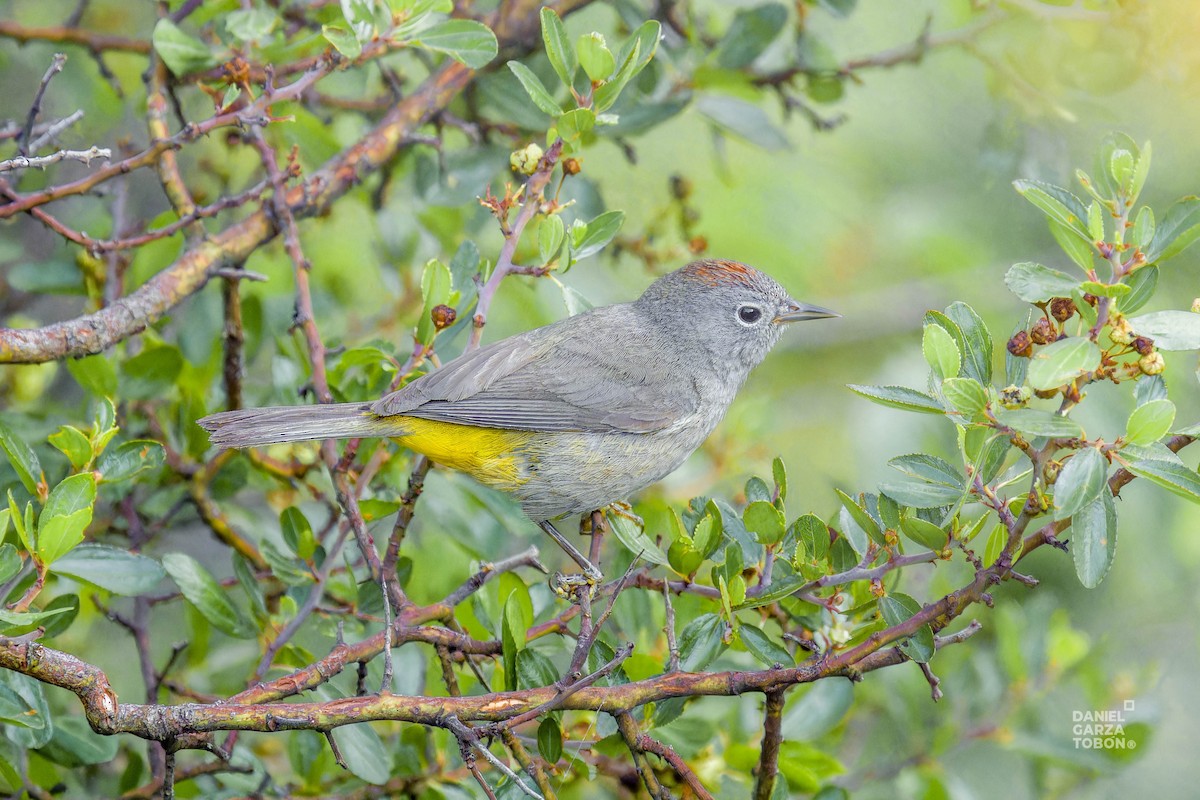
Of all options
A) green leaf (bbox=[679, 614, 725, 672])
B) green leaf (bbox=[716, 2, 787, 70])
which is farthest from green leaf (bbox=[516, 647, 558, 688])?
green leaf (bbox=[716, 2, 787, 70])

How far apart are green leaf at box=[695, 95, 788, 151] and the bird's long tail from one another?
71.7 inches

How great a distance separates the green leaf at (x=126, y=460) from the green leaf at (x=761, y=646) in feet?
5.04

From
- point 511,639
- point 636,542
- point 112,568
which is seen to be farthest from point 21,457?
point 636,542

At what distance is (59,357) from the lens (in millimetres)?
2695

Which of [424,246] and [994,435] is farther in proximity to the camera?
[424,246]

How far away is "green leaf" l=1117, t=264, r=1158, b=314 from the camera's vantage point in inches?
82.0

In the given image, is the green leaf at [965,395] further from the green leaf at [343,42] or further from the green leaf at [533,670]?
the green leaf at [343,42]

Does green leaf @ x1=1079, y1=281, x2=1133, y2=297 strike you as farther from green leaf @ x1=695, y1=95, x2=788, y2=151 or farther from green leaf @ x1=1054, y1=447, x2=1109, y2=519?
green leaf @ x1=695, y1=95, x2=788, y2=151

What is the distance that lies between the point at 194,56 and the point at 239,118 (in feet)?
2.23

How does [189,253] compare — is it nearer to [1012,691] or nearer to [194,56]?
[194,56]

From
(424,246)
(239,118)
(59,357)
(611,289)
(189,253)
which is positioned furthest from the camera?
(611,289)

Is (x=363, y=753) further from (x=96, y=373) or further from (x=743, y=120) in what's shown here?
(x=743, y=120)

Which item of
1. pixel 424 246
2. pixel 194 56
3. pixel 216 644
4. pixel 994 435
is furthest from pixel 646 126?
pixel 216 644

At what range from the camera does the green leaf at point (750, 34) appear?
404 centimetres
